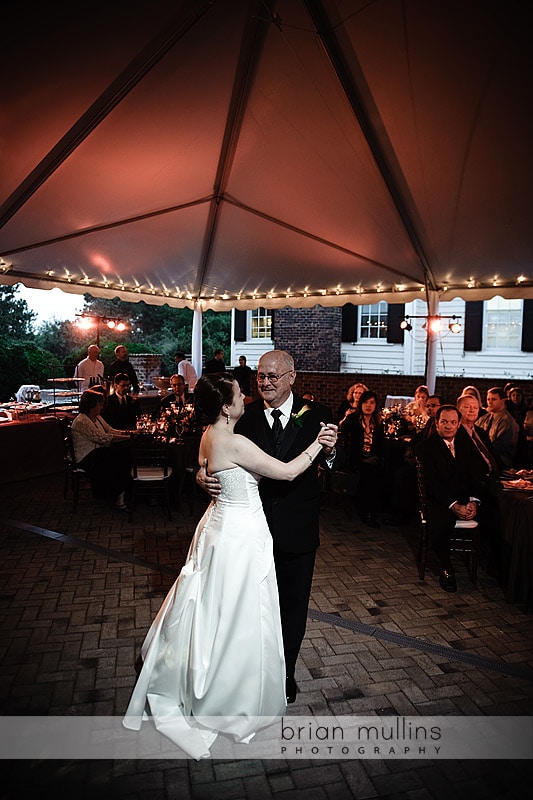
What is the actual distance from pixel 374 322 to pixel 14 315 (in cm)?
2054

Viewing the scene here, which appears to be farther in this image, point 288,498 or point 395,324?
point 395,324

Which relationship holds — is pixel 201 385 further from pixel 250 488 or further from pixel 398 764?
pixel 398 764

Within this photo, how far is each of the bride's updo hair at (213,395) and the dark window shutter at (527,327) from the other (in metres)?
13.9

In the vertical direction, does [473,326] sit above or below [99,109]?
below

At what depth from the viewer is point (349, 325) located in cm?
1714

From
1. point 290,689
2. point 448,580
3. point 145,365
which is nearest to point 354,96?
point 448,580

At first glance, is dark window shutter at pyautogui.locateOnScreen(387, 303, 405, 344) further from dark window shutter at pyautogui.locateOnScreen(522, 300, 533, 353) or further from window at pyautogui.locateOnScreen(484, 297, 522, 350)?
dark window shutter at pyautogui.locateOnScreen(522, 300, 533, 353)

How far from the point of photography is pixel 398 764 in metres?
2.80

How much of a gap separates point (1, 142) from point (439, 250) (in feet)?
19.9

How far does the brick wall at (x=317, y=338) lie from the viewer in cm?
1722

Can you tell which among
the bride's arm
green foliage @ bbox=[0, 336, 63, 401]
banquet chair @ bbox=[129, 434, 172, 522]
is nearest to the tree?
green foliage @ bbox=[0, 336, 63, 401]

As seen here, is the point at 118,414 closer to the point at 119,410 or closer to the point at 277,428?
the point at 119,410

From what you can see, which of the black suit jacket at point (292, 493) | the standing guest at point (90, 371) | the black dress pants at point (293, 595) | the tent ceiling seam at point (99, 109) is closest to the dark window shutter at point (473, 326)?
the standing guest at point (90, 371)

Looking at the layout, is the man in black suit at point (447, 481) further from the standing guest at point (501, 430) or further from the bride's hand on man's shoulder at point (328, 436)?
the bride's hand on man's shoulder at point (328, 436)
